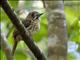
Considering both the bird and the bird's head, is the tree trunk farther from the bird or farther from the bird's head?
the bird's head

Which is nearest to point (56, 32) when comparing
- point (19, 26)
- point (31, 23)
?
point (19, 26)

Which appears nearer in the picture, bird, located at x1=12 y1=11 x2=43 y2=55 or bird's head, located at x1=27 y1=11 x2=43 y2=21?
bird, located at x1=12 y1=11 x2=43 y2=55

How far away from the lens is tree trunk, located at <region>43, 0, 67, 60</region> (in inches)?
107

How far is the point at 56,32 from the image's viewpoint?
112 inches

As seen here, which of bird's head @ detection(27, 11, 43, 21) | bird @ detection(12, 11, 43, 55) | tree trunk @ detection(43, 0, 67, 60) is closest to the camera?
tree trunk @ detection(43, 0, 67, 60)

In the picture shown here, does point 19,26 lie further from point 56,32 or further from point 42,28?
point 42,28

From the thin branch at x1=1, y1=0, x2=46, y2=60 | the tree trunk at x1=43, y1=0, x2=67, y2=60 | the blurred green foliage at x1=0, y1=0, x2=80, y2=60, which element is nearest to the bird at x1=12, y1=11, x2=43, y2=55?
the blurred green foliage at x1=0, y1=0, x2=80, y2=60

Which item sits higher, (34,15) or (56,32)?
(56,32)

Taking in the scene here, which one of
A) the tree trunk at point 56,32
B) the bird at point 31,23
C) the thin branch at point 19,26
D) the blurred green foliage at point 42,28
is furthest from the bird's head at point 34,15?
the thin branch at point 19,26

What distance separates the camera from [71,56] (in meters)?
4.47

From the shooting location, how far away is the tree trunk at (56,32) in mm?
2711

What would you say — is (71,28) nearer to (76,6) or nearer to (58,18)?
(76,6)

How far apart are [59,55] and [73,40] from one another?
1.45 metres

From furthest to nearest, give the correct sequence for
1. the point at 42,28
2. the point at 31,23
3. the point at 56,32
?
the point at 42,28
the point at 31,23
the point at 56,32
